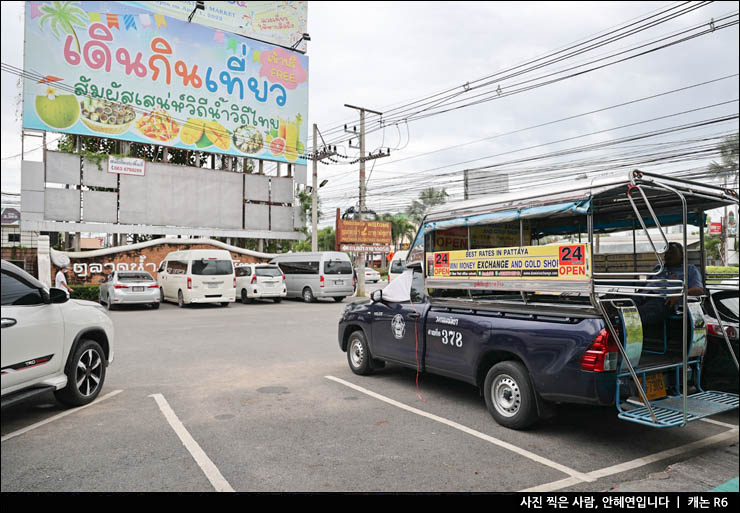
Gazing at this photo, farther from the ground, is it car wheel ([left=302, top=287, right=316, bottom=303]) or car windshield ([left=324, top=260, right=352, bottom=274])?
car windshield ([left=324, top=260, right=352, bottom=274])

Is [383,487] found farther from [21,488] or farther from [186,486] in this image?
[21,488]

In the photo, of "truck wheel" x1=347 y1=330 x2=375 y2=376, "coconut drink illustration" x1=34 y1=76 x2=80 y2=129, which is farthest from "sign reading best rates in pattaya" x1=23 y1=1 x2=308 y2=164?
"truck wheel" x1=347 y1=330 x2=375 y2=376

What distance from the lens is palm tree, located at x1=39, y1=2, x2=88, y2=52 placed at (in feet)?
82.0

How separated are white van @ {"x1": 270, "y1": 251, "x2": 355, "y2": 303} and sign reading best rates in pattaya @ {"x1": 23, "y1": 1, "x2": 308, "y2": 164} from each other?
11202mm

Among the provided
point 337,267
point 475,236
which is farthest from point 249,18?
point 475,236

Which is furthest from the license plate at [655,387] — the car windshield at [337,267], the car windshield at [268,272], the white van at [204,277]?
the car windshield at [268,272]

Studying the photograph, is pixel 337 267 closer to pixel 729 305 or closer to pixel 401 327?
pixel 401 327

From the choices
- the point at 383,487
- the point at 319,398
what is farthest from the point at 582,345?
the point at 319,398

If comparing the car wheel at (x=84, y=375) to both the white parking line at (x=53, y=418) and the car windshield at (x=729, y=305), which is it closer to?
the white parking line at (x=53, y=418)

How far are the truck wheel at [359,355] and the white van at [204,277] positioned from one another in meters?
12.7

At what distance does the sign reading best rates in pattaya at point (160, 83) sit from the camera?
82.8 ft

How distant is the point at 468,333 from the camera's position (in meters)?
5.68

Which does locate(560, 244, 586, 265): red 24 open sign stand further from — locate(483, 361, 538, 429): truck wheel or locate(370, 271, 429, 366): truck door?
locate(370, 271, 429, 366): truck door

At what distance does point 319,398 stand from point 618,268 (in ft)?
14.9
